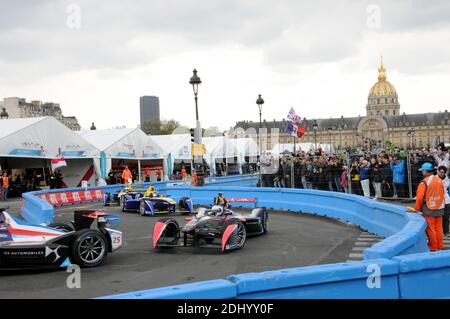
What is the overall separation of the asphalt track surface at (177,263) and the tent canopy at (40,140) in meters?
18.5

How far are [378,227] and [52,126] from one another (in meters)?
25.7

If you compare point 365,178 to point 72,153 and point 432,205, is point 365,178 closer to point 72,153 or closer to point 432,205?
point 432,205

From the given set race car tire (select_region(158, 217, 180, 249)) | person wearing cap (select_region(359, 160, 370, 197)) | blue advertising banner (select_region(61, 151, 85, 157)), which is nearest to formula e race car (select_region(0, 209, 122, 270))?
race car tire (select_region(158, 217, 180, 249))

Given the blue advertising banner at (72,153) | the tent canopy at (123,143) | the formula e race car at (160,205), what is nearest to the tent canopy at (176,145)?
the tent canopy at (123,143)

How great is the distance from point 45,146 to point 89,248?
24.7 metres

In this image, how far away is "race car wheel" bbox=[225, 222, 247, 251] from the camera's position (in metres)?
11.2

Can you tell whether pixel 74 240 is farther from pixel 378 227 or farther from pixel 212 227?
pixel 378 227

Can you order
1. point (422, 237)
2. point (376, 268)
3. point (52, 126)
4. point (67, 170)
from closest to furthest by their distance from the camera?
1. point (376, 268)
2. point (422, 237)
3. point (52, 126)
4. point (67, 170)

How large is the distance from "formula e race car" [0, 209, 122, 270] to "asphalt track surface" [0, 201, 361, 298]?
210mm

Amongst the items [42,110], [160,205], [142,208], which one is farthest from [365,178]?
[42,110]

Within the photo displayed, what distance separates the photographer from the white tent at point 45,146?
3061cm

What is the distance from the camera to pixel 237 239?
37.8 ft

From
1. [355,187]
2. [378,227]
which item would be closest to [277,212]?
[355,187]

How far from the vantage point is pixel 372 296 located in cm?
492
